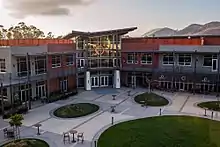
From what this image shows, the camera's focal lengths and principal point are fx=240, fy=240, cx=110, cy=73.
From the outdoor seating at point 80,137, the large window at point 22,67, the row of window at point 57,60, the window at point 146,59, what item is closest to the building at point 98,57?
the row of window at point 57,60

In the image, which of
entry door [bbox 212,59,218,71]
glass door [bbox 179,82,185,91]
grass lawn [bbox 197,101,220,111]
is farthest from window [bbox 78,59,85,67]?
entry door [bbox 212,59,218,71]

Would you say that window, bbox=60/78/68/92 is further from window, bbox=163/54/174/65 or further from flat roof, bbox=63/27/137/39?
window, bbox=163/54/174/65

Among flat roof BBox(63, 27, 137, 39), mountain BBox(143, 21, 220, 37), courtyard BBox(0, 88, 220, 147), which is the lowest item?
courtyard BBox(0, 88, 220, 147)

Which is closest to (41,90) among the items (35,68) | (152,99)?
(35,68)

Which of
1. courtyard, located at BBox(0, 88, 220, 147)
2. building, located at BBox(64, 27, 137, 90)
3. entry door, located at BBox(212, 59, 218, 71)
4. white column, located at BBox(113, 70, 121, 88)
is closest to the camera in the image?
courtyard, located at BBox(0, 88, 220, 147)

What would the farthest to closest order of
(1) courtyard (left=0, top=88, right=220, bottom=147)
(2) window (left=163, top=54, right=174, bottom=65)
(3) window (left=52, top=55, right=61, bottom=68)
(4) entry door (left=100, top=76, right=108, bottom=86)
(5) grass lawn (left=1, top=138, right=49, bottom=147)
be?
(4) entry door (left=100, top=76, right=108, bottom=86) < (2) window (left=163, top=54, right=174, bottom=65) < (3) window (left=52, top=55, right=61, bottom=68) < (1) courtyard (left=0, top=88, right=220, bottom=147) < (5) grass lawn (left=1, top=138, right=49, bottom=147)

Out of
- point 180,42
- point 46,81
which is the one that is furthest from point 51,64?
point 180,42

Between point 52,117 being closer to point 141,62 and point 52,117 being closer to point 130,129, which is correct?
point 130,129
